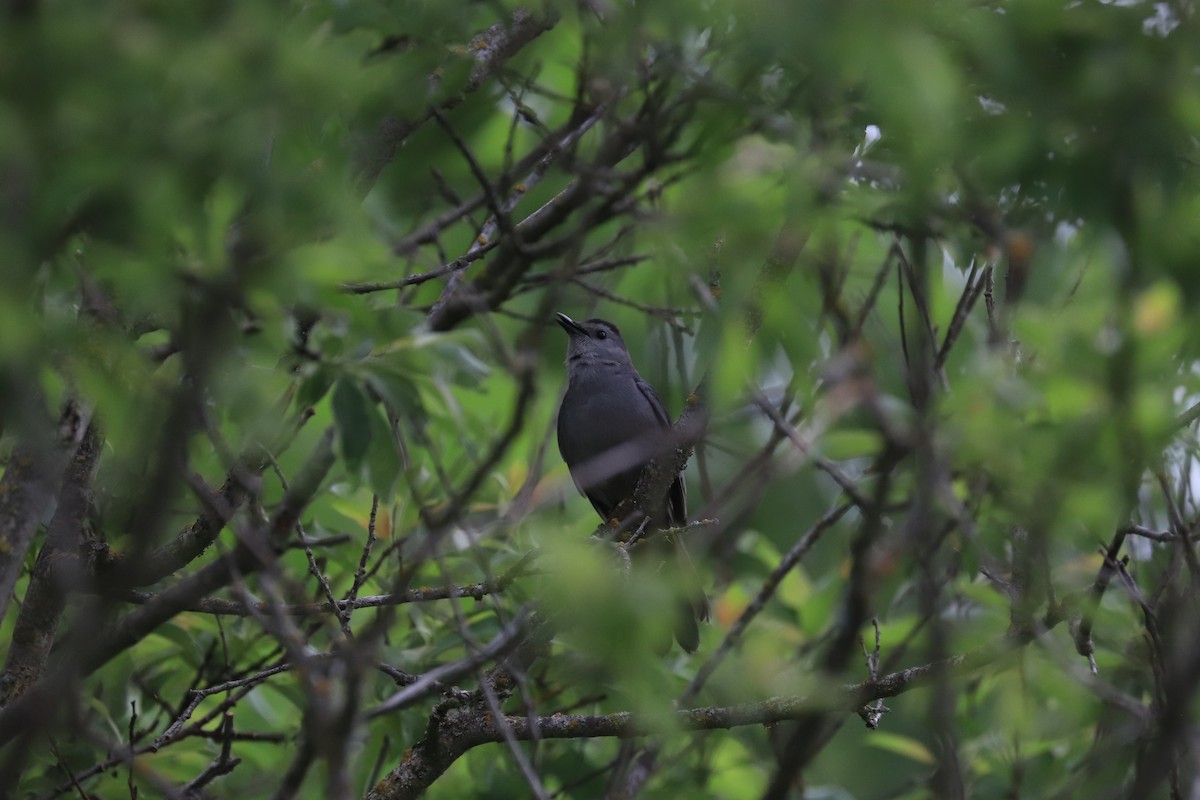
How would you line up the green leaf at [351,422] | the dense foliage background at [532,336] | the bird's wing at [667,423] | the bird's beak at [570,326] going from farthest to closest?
the bird's beak at [570,326] < the bird's wing at [667,423] < the green leaf at [351,422] < the dense foliage background at [532,336]

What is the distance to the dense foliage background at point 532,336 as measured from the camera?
93.0 inches

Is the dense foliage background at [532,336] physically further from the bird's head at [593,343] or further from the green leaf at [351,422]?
the bird's head at [593,343]

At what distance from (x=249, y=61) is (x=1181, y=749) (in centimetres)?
395

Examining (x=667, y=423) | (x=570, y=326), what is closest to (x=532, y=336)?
(x=667, y=423)

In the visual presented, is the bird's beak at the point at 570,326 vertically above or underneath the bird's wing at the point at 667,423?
above

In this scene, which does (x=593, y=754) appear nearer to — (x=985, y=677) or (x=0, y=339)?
(x=985, y=677)

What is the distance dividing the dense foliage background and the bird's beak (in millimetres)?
2446

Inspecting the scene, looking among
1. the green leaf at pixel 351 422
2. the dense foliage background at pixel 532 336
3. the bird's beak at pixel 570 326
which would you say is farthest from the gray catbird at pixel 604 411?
the green leaf at pixel 351 422

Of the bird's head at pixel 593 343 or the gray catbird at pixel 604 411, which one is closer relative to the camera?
the gray catbird at pixel 604 411

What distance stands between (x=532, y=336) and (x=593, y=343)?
5.20 m

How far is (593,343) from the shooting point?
765cm

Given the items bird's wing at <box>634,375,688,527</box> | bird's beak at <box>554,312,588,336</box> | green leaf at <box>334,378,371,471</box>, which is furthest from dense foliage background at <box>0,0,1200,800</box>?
bird's beak at <box>554,312,588,336</box>

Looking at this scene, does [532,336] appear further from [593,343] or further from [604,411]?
[593,343]

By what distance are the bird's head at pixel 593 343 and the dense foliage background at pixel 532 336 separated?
2474 millimetres
